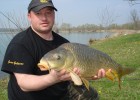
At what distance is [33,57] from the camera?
3762mm

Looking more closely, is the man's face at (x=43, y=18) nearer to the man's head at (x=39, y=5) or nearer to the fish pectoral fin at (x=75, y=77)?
the man's head at (x=39, y=5)

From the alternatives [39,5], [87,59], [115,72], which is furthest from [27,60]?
[115,72]

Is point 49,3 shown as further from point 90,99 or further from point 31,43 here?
Result: point 90,99

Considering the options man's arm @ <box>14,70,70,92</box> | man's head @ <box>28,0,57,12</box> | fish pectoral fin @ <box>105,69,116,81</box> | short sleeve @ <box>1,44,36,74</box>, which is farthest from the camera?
man's head @ <box>28,0,57,12</box>

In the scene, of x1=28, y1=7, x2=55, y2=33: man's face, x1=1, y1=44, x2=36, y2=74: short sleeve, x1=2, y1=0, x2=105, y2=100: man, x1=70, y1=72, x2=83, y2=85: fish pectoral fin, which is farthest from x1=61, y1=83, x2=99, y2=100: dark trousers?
x1=70, y1=72, x2=83, y2=85: fish pectoral fin

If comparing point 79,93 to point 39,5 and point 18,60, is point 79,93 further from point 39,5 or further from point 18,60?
point 39,5


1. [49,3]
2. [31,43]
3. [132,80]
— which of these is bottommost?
[132,80]

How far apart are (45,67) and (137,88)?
13.3ft

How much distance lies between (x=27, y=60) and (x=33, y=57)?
0.38 ft

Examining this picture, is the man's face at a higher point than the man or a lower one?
higher

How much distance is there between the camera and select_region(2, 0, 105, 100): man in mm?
3512

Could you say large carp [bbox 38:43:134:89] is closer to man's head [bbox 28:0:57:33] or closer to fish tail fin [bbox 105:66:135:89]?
fish tail fin [bbox 105:66:135:89]

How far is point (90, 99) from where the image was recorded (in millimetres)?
4359

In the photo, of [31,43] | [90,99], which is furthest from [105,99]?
[31,43]
